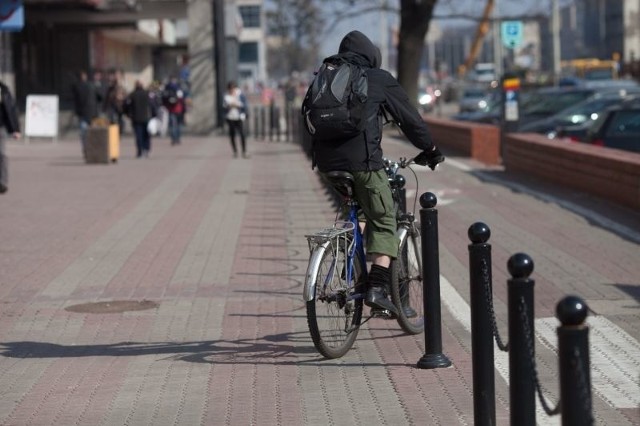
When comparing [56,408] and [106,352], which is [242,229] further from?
[56,408]

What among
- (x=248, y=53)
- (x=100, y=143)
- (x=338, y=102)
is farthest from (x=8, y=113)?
(x=248, y=53)

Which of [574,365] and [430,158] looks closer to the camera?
[574,365]

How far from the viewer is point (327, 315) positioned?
7.29 meters

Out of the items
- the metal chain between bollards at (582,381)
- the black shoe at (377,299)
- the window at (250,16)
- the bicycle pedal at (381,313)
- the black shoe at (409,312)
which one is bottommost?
the black shoe at (409,312)

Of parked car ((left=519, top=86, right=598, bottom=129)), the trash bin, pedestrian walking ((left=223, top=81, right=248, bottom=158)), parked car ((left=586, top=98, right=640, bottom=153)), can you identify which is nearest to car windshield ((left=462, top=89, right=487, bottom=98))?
parked car ((left=519, top=86, right=598, bottom=129))

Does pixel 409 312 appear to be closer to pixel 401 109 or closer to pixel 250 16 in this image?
pixel 401 109

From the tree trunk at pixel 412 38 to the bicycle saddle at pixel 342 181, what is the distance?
30.4 meters

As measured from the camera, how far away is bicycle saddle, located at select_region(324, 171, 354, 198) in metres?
7.32

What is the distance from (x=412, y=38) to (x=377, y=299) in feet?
105

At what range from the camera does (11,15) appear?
87.4ft

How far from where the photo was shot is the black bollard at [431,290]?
700 cm

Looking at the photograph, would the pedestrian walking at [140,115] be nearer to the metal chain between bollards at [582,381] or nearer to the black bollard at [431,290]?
the black bollard at [431,290]

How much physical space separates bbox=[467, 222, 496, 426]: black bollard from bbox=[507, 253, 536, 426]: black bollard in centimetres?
85

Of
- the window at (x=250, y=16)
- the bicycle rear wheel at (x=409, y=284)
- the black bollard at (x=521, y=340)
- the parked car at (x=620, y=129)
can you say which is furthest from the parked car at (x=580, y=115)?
the window at (x=250, y=16)
